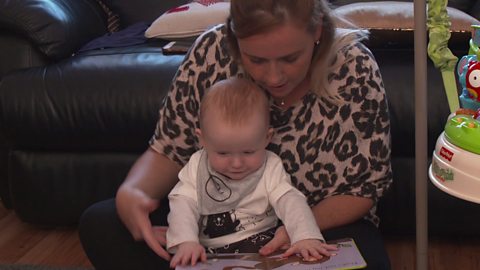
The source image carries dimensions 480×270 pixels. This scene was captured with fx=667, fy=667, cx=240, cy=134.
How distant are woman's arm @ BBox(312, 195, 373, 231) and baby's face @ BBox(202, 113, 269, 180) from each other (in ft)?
0.47

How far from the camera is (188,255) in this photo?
3.60 ft

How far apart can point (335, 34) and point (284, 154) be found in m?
0.24

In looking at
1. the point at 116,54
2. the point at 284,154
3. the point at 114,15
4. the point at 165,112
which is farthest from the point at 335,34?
the point at 114,15

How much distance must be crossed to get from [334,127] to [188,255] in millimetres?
364

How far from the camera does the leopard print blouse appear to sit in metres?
1.22

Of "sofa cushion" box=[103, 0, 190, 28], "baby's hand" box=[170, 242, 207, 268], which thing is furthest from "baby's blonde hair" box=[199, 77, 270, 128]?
"sofa cushion" box=[103, 0, 190, 28]

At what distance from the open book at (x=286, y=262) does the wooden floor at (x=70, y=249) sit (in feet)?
1.90

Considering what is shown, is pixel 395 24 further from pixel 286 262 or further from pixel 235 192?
pixel 286 262

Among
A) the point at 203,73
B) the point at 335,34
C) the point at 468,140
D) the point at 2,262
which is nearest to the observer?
the point at 468,140

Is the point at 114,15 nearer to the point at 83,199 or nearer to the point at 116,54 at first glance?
the point at 116,54

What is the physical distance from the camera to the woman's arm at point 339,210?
121 cm

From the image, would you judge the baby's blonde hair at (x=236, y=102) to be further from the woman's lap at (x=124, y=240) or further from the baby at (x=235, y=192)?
the woman's lap at (x=124, y=240)

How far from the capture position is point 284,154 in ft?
4.15

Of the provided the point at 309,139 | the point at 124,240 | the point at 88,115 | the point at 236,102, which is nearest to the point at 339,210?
the point at 309,139
